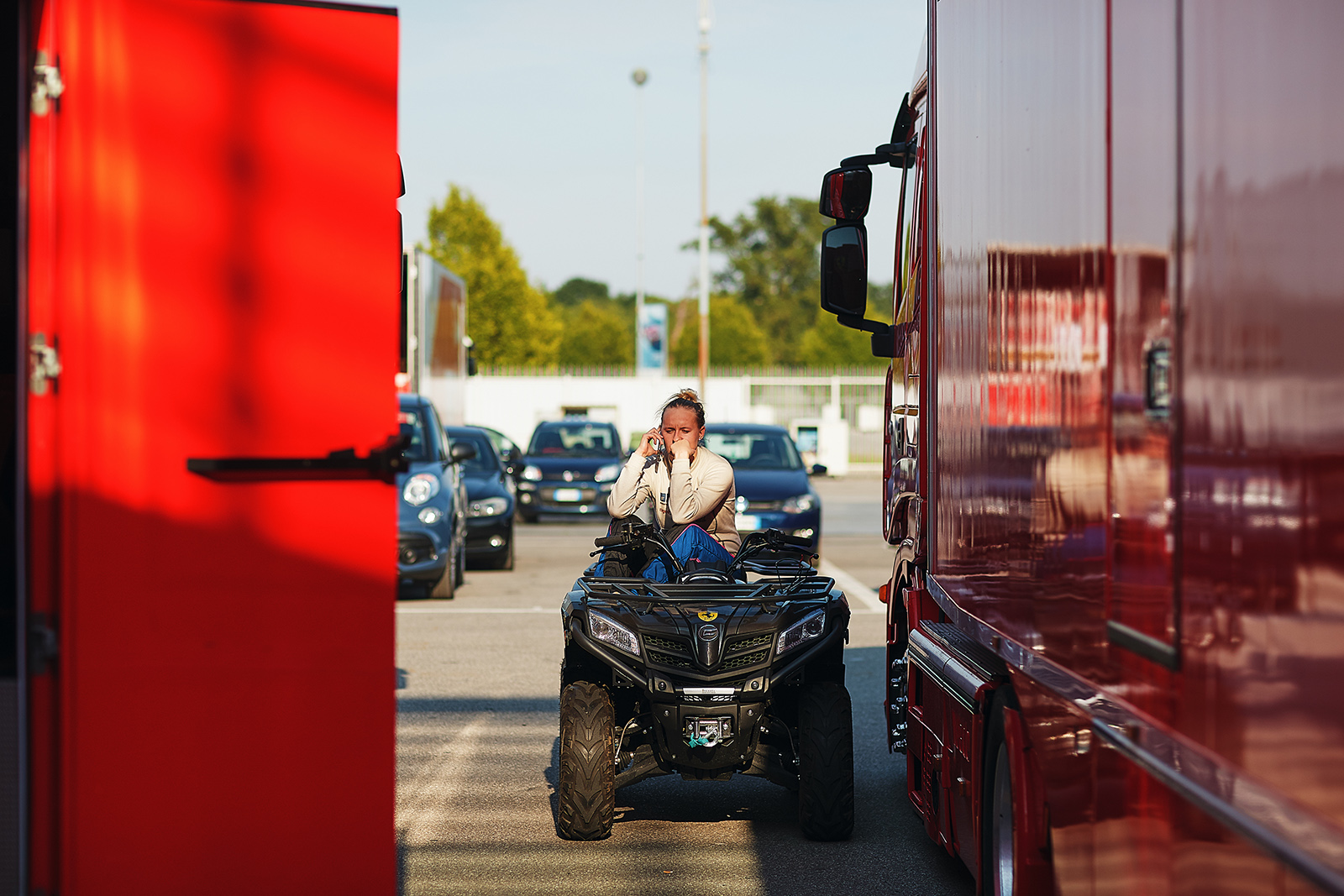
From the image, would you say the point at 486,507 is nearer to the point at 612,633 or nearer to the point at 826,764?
the point at 612,633

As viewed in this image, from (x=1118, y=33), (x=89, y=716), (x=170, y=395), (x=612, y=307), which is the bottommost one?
(x=89, y=716)

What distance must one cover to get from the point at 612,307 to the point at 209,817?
108 m

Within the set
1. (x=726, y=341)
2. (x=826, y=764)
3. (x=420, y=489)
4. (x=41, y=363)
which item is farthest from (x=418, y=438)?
(x=726, y=341)

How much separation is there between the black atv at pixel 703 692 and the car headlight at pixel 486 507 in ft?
33.1

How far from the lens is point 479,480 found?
16.4 m

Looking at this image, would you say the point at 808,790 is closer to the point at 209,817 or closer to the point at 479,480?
the point at 209,817

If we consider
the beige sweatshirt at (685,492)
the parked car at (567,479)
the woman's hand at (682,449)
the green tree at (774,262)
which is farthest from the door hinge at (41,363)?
the green tree at (774,262)

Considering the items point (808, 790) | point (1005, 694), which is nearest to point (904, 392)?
point (808, 790)

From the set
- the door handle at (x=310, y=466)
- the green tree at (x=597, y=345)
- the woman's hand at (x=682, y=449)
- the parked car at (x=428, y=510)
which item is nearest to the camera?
the door handle at (x=310, y=466)

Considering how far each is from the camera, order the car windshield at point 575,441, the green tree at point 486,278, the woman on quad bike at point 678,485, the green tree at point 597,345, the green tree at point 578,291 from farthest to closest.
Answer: the green tree at point 578,291 → the green tree at point 597,345 → the green tree at point 486,278 → the car windshield at point 575,441 → the woman on quad bike at point 678,485

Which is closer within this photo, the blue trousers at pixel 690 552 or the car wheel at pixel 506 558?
the blue trousers at pixel 690 552

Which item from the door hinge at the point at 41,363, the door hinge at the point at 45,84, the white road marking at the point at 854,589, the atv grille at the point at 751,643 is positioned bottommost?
the white road marking at the point at 854,589

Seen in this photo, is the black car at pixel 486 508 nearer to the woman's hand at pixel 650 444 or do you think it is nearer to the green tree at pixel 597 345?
the woman's hand at pixel 650 444

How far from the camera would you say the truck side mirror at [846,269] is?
23.3 ft
